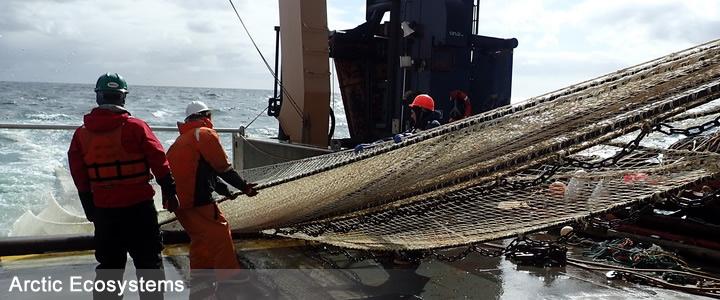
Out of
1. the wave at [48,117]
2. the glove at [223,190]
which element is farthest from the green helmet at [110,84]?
the wave at [48,117]

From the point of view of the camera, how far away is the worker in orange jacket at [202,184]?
13.9 feet

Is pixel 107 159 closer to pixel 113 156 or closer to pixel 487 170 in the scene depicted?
pixel 113 156

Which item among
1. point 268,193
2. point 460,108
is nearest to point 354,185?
point 268,193

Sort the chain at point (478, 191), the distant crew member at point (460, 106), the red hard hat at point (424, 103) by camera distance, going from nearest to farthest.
Answer: the chain at point (478, 191), the red hard hat at point (424, 103), the distant crew member at point (460, 106)

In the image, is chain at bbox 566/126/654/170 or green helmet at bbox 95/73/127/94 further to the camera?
green helmet at bbox 95/73/127/94

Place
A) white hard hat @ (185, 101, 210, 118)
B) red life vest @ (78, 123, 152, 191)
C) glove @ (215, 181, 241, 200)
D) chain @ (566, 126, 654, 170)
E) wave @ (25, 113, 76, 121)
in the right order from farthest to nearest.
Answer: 1. wave @ (25, 113, 76, 121)
2. glove @ (215, 181, 241, 200)
3. white hard hat @ (185, 101, 210, 118)
4. red life vest @ (78, 123, 152, 191)
5. chain @ (566, 126, 654, 170)

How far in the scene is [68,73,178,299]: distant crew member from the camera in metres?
3.55

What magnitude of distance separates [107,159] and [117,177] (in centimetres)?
11

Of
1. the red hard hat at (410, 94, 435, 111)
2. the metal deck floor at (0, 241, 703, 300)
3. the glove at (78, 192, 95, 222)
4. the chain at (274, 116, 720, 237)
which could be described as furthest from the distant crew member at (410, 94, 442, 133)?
the glove at (78, 192, 95, 222)

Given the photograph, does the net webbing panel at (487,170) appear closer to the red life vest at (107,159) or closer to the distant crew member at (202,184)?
the distant crew member at (202,184)

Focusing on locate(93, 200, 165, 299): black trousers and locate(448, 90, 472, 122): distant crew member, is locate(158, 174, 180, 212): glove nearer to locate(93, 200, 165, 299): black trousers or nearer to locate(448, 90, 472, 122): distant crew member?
locate(93, 200, 165, 299): black trousers

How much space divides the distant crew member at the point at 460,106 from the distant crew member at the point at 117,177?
5.70 metres

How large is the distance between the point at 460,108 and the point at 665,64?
5.54 metres

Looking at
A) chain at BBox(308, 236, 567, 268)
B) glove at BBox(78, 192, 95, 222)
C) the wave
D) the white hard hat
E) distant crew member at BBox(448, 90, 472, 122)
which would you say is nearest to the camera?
glove at BBox(78, 192, 95, 222)
